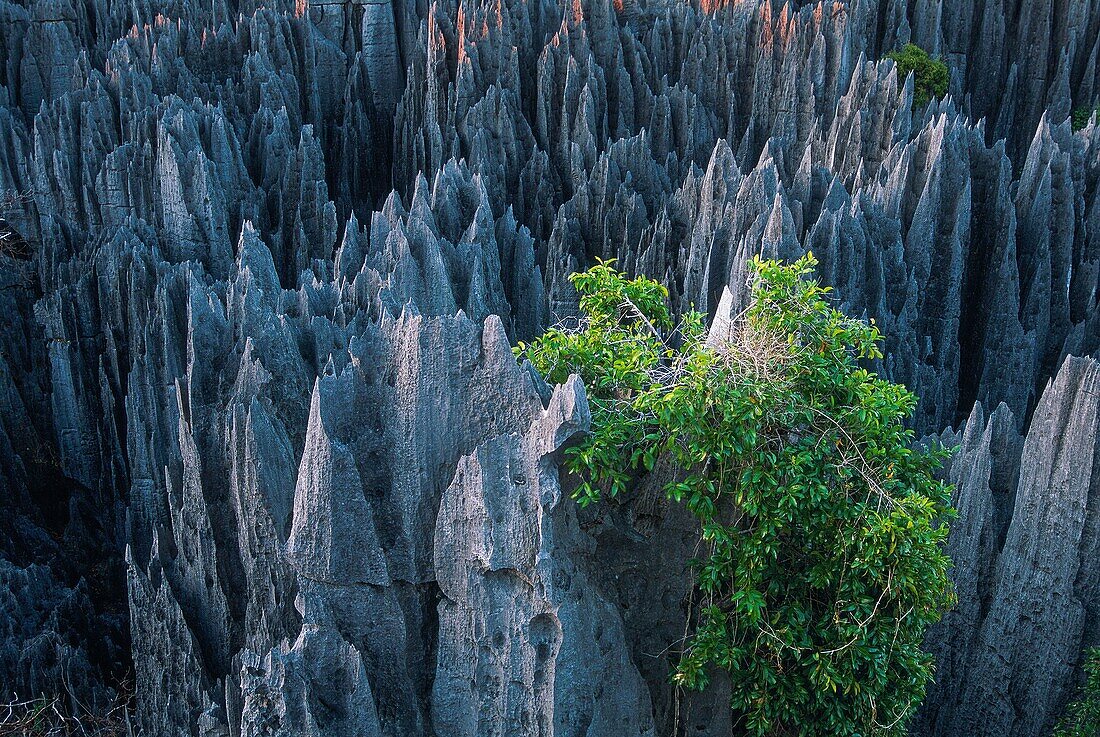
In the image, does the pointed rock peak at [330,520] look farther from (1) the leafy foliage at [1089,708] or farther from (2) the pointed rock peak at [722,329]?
(1) the leafy foliage at [1089,708]

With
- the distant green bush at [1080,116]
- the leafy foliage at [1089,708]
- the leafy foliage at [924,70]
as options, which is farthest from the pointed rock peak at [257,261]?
the distant green bush at [1080,116]

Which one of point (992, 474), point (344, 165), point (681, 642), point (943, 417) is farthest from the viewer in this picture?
point (344, 165)

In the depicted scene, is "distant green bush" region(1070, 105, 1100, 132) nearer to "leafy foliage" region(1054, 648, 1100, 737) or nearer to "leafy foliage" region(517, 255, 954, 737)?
"leafy foliage" region(1054, 648, 1100, 737)

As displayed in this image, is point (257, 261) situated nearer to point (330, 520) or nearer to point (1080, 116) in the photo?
point (330, 520)

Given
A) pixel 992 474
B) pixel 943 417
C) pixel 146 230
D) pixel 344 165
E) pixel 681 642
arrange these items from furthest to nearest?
pixel 344 165 → pixel 146 230 → pixel 943 417 → pixel 992 474 → pixel 681 642

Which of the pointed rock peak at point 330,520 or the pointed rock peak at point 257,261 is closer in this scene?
the pointed rock peak at point 330,520

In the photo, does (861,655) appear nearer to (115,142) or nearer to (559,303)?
(559,303)

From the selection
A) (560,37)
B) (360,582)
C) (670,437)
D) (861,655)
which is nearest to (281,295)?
(360,582)
